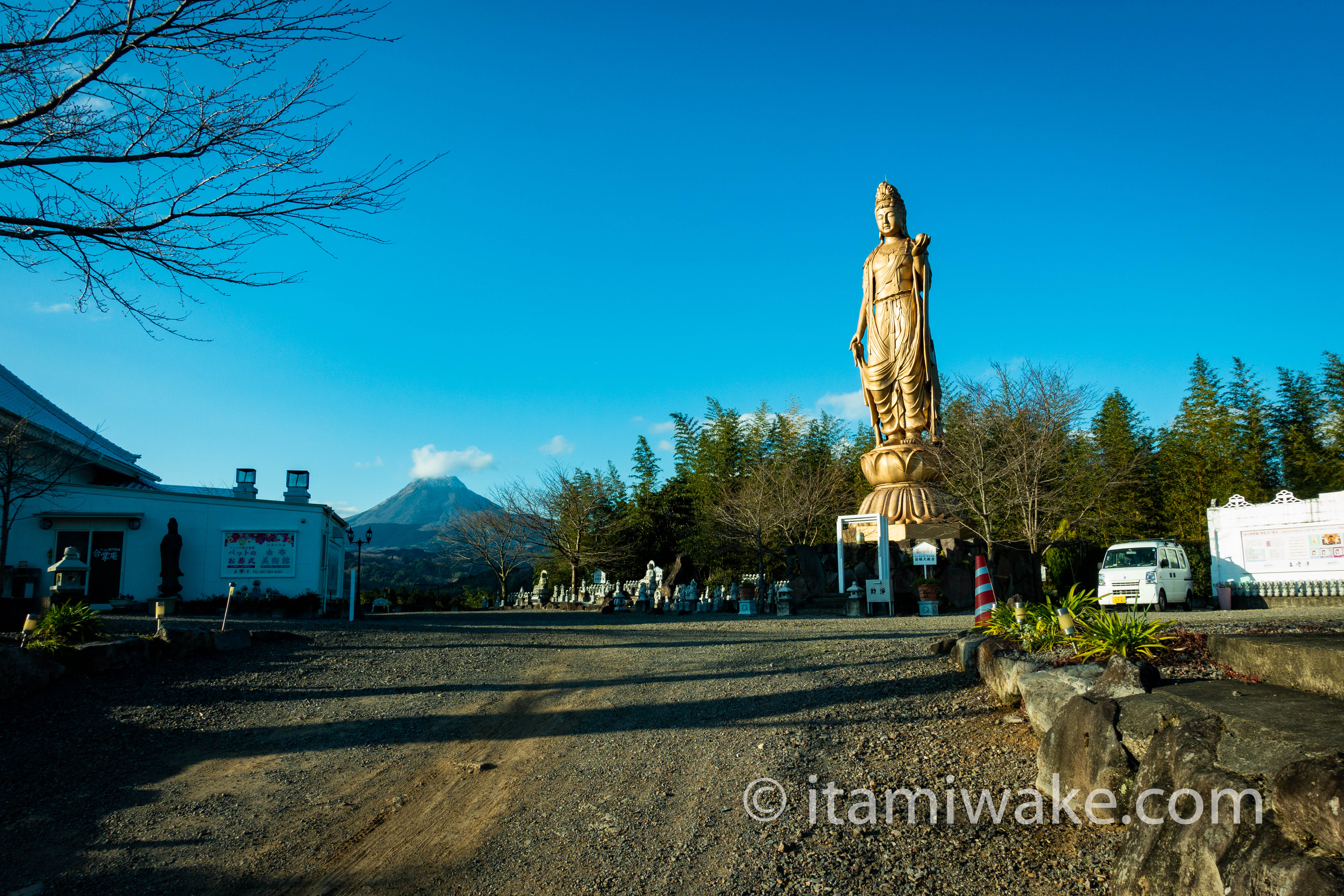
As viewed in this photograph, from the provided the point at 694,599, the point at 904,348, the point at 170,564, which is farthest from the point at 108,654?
the point at 904,348

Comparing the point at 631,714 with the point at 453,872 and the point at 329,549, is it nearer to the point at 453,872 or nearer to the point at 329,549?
the point at 453,872

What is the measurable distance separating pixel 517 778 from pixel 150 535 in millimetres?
17194

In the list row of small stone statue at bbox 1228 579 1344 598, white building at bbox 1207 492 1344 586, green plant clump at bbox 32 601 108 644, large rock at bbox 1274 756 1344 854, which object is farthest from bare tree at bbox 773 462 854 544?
large rock at bbox 1274 756 1344 854

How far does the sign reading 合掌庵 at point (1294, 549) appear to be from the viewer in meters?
17.5

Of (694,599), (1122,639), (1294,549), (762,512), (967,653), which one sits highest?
(762,512)

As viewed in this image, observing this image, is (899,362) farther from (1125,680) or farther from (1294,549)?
(1125,680)

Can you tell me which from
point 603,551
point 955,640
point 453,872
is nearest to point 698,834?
point 453,872

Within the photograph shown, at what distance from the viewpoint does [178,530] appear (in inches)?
709

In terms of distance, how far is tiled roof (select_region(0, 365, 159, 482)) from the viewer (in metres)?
20.5

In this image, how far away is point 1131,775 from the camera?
3.79 metres

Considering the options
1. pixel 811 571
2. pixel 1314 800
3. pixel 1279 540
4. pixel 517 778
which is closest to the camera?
pixel 1314 800

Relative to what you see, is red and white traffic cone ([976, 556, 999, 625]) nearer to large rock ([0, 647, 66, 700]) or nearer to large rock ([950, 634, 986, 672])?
large rock ([950, 634, 986, 672])

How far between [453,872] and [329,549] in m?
20.0

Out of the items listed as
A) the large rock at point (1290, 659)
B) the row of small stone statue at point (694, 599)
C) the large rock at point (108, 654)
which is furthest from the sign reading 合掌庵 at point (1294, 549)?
the large rock at point (108, 654)
